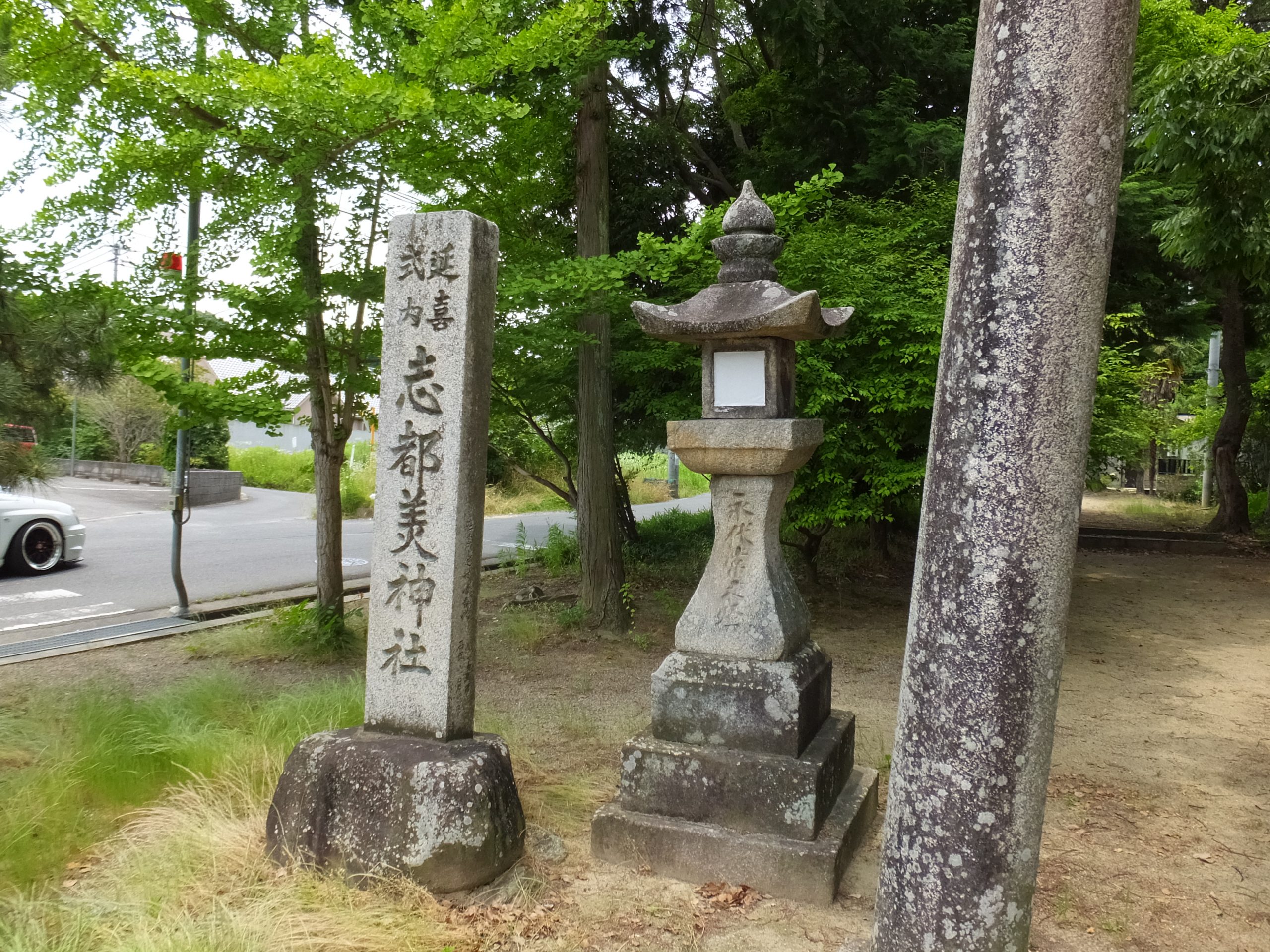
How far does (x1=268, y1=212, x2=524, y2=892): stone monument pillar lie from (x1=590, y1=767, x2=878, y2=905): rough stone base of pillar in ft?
1.56

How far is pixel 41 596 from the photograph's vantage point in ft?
30.4

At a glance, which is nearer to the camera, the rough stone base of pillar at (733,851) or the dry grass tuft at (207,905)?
the dry grass tuft at (207,905)

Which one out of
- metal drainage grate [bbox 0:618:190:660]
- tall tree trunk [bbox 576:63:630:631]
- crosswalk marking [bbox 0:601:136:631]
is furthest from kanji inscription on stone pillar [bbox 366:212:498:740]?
crosswalk marking [bbox 0:601:136:631]

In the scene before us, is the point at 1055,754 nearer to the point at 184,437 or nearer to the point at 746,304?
the point at 746,304

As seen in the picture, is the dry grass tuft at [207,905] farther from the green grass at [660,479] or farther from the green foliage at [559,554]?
the green grass at [660,479]

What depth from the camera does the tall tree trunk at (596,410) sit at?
786 centimetres

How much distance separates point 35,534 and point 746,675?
1012cm

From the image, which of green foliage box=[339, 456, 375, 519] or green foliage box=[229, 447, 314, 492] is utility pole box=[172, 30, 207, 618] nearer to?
green foliage box=[339, 456, 375, 519]

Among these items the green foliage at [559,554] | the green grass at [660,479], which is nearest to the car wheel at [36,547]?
the green foliage at [559,554]

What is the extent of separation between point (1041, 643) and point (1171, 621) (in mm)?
9061

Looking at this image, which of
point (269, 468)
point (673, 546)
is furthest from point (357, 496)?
point (673, 546)

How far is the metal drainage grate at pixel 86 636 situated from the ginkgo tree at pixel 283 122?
223 cm

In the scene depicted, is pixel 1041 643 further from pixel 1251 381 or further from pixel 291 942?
pixel 1251 381

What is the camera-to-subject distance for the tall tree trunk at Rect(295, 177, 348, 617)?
6.69 m
